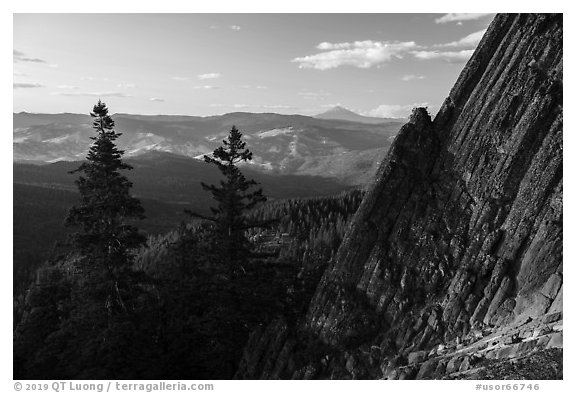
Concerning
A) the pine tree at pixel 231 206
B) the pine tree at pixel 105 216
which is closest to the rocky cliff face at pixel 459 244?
the pine tree at pixel 231 206

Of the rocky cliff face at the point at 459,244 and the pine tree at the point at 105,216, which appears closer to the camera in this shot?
the rocky cliff face at the point at 459,244

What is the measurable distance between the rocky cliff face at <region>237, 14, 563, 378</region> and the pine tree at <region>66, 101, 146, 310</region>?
1186 cm

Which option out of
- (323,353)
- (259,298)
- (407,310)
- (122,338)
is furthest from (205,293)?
(407,310)

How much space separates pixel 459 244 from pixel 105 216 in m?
24.9

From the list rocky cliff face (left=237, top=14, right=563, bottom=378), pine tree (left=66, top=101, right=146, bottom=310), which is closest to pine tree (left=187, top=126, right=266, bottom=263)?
pine tree (left=66, top=101, right=146, bottom=310)

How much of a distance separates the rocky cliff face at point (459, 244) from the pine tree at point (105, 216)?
11857mm

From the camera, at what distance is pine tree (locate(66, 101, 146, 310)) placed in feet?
96.9

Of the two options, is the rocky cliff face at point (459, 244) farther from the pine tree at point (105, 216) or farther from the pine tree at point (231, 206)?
the pine tree at point (105, 216)

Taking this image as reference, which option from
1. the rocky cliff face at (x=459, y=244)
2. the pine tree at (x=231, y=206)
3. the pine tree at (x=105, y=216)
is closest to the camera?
the rocky cliff face at (x=459, y=244)

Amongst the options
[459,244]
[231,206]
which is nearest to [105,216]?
[231,206]

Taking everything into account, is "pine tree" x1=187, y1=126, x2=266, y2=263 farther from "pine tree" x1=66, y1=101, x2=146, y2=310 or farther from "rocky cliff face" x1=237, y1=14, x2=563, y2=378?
"rocky cliff face" x1=237, y1=14, x2=563, y2=378

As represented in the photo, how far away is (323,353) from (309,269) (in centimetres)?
959

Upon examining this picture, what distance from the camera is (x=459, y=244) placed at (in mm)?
30453

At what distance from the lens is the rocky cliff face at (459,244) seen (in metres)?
26.6
